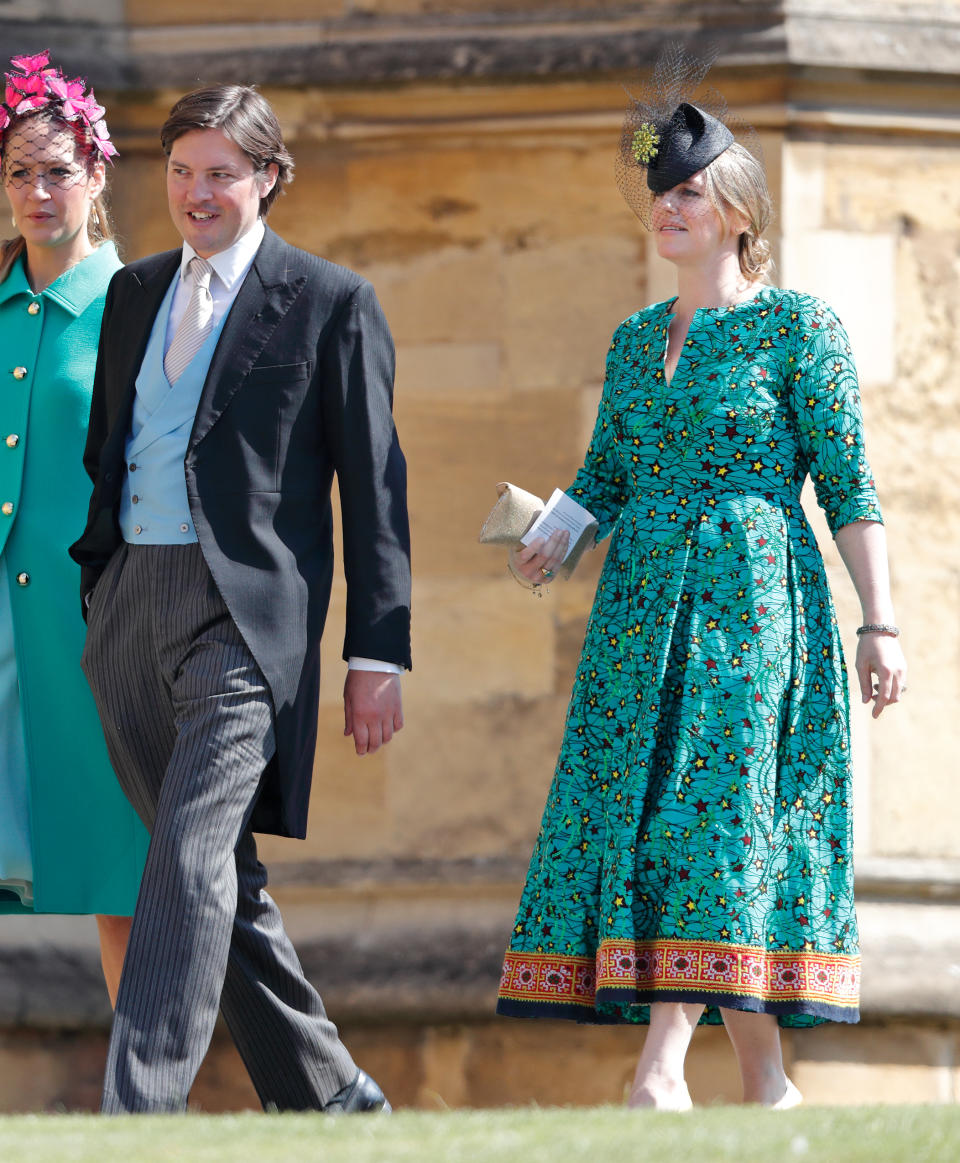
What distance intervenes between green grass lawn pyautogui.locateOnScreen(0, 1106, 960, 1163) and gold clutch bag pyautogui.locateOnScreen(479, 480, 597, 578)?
3.78 feet

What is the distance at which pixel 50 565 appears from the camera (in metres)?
3.90

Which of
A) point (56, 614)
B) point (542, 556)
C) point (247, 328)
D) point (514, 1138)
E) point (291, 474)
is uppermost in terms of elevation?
point (247, 328)

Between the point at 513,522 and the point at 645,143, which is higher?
the point at 645,143

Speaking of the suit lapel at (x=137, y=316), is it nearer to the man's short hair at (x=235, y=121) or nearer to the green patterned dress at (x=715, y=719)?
the man's short hair at (x=235, y=121)

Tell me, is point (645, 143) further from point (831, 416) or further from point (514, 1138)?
point (514, 1138)

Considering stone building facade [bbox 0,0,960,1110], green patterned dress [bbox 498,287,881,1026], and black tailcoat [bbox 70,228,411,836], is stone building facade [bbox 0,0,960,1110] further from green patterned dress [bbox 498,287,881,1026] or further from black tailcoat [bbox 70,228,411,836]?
black tailcoat [bbox 70,228,411,836]

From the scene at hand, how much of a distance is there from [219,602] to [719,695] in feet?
2.89

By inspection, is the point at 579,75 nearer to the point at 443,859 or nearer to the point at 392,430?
the point at 392,430

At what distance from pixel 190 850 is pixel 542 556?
0.94 meters

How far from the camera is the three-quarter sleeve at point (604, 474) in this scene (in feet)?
12.7

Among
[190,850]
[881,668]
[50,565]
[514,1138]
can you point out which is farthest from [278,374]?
[514,1138]

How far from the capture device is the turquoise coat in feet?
12.8

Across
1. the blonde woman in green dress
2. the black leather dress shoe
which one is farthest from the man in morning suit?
the blonde woman in green dress

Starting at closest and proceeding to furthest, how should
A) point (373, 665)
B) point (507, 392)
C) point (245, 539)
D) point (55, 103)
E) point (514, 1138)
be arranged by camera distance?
point (514, 1138) → point (245, 539) → point (373, 665) → point (55, 103) → point (507, 392)
